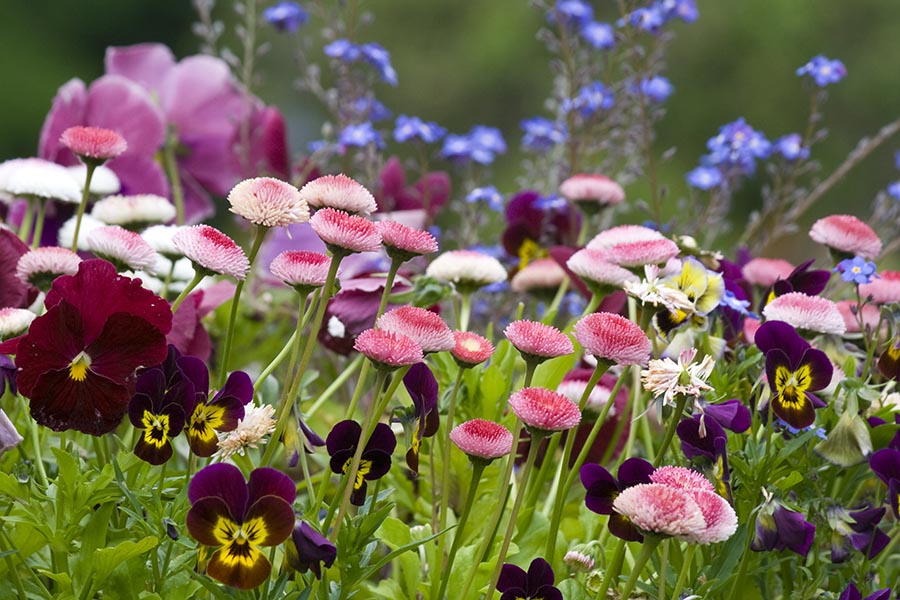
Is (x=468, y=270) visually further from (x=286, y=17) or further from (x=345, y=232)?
(x=286, y=17)

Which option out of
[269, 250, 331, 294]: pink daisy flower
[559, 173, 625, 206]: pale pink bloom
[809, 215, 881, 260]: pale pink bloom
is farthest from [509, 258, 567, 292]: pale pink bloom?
[269, 250, 331, 294]: pink daisy flower

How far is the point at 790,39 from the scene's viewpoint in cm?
1045

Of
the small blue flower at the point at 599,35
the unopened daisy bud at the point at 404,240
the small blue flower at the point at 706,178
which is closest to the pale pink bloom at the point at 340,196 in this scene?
the unopened daisy bud at the point at 404,240

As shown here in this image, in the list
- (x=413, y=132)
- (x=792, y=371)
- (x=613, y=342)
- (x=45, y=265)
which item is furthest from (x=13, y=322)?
(x=413, y=132)

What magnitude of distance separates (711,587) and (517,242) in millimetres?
781

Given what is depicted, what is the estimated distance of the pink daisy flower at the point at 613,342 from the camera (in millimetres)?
613

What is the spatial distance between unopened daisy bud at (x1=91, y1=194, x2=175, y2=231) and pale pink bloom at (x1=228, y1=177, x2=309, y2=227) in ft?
1.09

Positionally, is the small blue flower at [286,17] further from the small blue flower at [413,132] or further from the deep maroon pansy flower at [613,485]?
the deep maroon pansy flower at [613,485]

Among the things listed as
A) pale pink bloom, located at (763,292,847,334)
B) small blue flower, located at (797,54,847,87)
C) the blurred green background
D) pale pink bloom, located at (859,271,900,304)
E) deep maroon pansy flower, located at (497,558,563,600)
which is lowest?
the blurred green background

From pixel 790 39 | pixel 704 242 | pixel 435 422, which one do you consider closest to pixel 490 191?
pixel 704 242

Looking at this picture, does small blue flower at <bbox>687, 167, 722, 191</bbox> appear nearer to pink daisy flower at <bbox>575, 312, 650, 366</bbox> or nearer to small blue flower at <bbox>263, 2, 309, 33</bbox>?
small blue flower at <bbox>263, 2, 309, 33</bbox>

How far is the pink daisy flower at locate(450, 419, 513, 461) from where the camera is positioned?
0.60m

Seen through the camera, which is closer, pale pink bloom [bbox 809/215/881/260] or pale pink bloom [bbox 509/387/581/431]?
pale pink bloom [bbox 509/387/581/431]

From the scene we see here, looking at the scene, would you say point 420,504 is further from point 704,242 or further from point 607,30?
point 607,30
